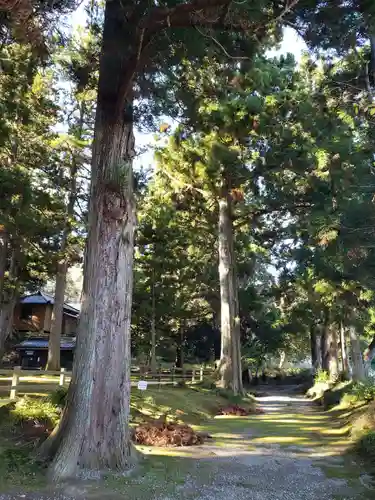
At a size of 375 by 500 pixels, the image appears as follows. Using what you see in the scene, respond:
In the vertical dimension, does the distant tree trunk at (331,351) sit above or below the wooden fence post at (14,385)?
above

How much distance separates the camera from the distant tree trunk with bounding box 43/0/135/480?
645 cm

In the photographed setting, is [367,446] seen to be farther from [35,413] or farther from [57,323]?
[57,323]

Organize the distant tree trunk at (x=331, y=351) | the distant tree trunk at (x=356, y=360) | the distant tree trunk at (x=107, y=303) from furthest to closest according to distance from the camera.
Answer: the distant tree trunk at (x=331, y=351) < the distant tree trunk at (x=356, y=360) < the distant tree trunk at (x=107, y=303)

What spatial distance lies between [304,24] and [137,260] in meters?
17.8

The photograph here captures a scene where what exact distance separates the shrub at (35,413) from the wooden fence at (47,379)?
2.40 meters

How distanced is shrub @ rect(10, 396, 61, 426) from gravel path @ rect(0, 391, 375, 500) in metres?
2.31

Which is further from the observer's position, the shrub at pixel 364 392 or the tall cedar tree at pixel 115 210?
the shrub at pixel 364 392

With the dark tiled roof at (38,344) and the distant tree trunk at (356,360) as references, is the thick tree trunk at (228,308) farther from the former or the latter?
the dark tiled roof at (38,344)

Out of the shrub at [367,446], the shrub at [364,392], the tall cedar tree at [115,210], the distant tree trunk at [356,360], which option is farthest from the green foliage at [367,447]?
the distant tree trunk at [356,360]

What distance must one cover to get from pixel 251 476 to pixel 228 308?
492 inches

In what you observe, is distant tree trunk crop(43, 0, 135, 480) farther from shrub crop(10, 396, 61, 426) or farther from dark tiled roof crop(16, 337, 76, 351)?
dark tiled roof crop(16, 337, 76, 351)

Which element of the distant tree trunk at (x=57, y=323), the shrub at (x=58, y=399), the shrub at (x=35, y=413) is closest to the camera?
the shrub at (x=35, y=413)

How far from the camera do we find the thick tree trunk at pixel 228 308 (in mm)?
18875

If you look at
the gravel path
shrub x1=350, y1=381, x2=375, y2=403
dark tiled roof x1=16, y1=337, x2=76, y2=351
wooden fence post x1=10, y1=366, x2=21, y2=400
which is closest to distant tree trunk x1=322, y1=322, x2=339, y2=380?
shrub x1=350, y1=381, x2=375, y2=403
